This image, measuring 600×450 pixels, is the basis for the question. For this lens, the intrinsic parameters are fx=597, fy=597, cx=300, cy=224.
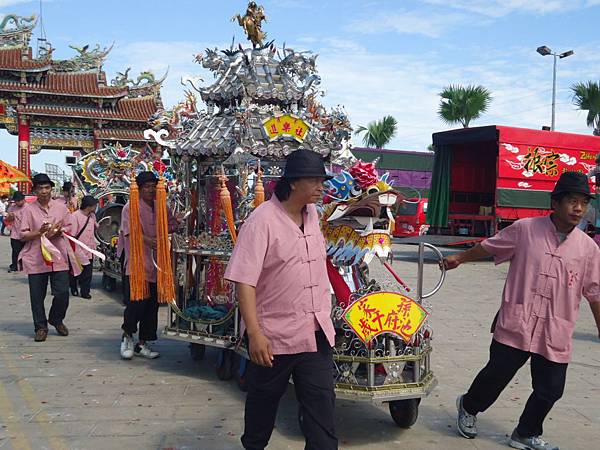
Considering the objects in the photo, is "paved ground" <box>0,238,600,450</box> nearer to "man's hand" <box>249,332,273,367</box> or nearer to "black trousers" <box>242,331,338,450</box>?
"black trousers" <box>242,331,338,450</box>

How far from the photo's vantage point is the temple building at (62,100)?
26.5 meters

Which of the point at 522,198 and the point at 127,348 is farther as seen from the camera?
the point at 522,198

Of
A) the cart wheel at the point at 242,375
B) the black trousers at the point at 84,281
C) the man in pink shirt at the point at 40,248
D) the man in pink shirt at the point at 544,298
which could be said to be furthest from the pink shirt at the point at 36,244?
the man in pink shirt at the point at 544,298

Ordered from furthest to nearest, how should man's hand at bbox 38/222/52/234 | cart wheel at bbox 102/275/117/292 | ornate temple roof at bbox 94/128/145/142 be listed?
ornate temple roof at bbox 94/128/145/142
cart wheel at bbox 102/275/117/292
man's hand at bbox 38/222/52/234

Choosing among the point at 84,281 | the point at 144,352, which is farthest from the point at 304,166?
the point at 84,281

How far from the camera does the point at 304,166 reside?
122 inches

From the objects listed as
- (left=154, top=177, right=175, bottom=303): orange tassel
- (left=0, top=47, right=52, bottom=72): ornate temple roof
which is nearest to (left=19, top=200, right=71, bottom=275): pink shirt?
(left=154, top=177, right=175, bottom=303): orange tassel

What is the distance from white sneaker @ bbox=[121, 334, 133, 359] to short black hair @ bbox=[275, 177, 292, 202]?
11.1 ft

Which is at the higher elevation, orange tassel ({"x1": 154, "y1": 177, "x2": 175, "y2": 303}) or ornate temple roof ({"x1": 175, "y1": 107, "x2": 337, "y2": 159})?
ornate temple roof ({"x1": 175, "y1": 107, "x2": 337, "y2": 159})

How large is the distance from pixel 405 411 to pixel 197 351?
246 cm

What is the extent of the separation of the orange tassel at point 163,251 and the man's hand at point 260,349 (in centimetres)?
274

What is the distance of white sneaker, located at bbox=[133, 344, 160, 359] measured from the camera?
19.5ft

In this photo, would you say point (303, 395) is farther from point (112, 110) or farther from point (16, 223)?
point (112, 110)

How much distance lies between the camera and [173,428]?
13.6 feet
